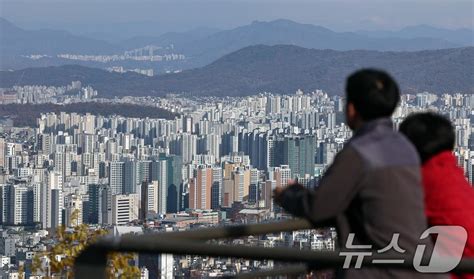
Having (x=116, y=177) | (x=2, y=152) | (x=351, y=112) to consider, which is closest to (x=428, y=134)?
(x=351, y=112)

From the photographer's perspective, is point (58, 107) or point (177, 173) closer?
point (177, 173)

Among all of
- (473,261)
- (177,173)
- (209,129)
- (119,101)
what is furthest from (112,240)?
(119,101)

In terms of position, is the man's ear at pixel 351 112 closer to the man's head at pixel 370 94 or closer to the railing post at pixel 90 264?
the man's head at pixel 370 94

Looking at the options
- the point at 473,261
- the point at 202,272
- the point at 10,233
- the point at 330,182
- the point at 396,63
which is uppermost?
the point at 396,63

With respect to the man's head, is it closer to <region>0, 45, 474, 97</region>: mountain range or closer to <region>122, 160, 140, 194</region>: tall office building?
<region>122, 160, 140, 194</region>: tall office building

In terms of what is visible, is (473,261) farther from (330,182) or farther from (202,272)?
(202,272)

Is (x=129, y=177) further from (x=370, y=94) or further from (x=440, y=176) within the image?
(x=370, y=94)

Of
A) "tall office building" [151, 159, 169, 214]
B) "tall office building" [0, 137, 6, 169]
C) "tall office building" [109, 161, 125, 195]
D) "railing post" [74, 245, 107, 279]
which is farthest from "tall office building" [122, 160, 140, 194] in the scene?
"railing post" [74, 245, 107, 279]
